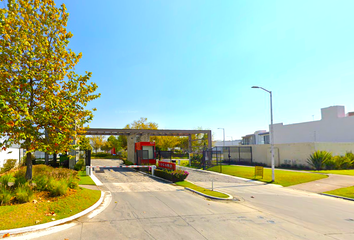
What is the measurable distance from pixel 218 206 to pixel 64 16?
11279mm

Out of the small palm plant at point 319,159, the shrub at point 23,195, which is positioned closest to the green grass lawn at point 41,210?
the shrub at point 23,195

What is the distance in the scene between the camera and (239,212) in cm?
1064

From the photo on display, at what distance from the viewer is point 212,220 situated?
912 centimetres

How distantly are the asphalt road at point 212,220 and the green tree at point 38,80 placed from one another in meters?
4.03

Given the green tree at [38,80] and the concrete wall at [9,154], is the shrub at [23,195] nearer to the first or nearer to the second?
the green tree at [38,80]

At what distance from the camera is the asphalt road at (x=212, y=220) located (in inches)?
293

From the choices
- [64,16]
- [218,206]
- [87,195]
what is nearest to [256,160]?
[218,206]

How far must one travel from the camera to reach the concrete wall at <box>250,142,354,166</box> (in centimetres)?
3028

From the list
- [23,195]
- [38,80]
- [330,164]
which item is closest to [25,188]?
[23,195]

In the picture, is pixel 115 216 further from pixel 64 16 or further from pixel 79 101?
pixel 64 16

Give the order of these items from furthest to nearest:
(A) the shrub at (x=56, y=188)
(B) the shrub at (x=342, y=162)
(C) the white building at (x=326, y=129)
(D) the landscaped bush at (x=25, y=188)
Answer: (C) the white building at (x=326, y=129), (B) the shrub at (x=342, y=162), (A) the shrub at (x=56, y=188), (D) the landscaped bush at (x=25, y=188)

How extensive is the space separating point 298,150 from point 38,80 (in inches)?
1214

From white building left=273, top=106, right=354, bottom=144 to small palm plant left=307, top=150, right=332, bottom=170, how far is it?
74.1 feet

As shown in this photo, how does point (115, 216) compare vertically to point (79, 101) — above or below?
below
